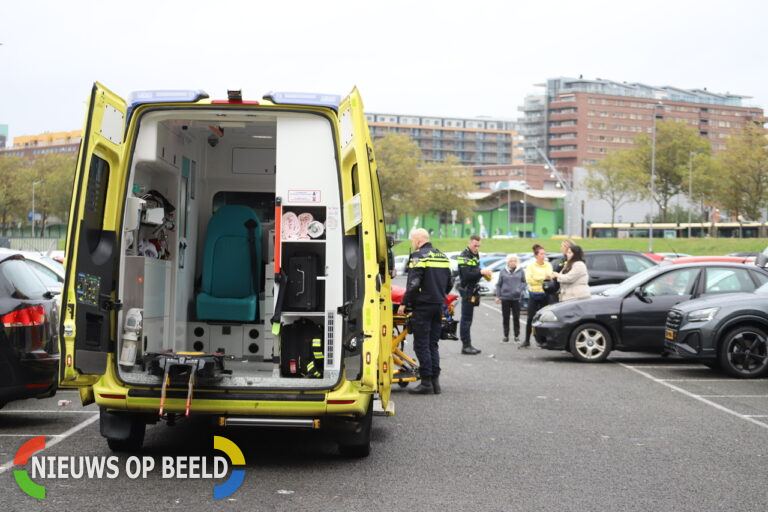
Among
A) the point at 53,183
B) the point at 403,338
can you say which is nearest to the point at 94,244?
the point at 403,338

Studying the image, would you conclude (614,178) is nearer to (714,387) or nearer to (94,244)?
(714,387)

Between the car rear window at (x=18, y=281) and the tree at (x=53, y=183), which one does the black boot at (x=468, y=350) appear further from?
the tree at (x=53, y=183)

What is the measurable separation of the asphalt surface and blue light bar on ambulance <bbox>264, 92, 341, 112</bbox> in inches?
105

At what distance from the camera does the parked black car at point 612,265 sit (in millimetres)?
23500

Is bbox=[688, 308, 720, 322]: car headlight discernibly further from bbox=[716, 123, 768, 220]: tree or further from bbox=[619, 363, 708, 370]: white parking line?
bbox=[716, 123, 768, 220]: tree

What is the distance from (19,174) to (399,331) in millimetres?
73114

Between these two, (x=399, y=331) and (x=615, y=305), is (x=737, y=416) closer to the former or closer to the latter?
(x=399, y=331)

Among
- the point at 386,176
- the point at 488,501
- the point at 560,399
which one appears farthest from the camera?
the point at 386,176

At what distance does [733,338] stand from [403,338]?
15.8 feet

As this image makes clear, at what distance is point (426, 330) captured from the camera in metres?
11.3

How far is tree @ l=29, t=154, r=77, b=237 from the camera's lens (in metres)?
80.8

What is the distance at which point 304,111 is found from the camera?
7391 millimetres

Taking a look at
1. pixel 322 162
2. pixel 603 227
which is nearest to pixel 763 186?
pixel 603 227

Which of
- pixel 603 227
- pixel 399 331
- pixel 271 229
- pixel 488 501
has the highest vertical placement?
pixel 603 227
